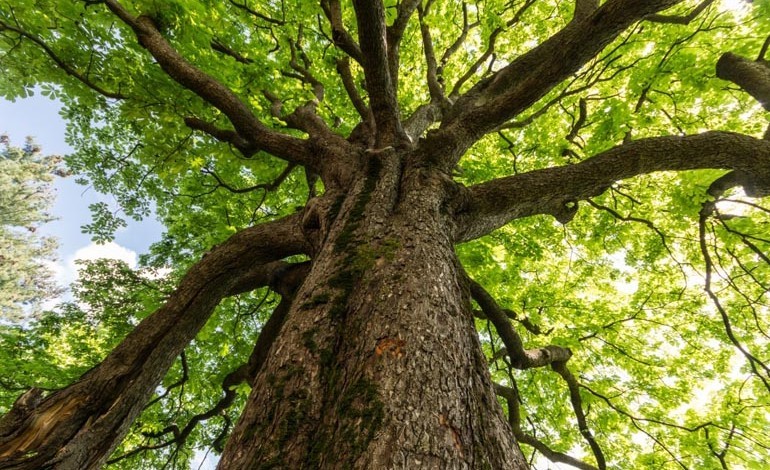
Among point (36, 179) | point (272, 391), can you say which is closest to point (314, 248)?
point (272, 391)

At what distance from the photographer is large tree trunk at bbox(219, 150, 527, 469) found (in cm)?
123

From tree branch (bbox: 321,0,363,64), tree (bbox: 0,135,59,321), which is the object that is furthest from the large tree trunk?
tree (bbox: 0,135,59,321)

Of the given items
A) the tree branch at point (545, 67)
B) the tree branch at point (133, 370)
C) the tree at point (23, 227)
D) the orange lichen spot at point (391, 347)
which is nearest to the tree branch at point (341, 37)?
the tree branch at point (545, 67)

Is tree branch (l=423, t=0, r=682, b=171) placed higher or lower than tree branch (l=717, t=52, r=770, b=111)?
lower

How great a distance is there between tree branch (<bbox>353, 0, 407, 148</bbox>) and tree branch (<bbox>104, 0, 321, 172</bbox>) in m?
0.94

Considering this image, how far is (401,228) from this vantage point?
250cm

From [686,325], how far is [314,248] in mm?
8860

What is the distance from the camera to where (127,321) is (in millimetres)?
6258

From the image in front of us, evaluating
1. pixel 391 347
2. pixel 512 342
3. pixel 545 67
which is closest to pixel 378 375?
pixel 391 347

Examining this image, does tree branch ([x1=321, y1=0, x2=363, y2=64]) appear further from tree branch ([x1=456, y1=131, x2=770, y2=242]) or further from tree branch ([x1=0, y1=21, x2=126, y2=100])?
tree branch ([x1=0, y1=21, x2=126, y2=100])

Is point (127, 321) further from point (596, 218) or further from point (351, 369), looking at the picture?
point (596, 218)

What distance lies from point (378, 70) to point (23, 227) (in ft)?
166

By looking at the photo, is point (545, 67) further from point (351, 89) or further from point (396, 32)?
point (351, 89)

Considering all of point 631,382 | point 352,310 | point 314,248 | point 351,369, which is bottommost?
point 351,369
